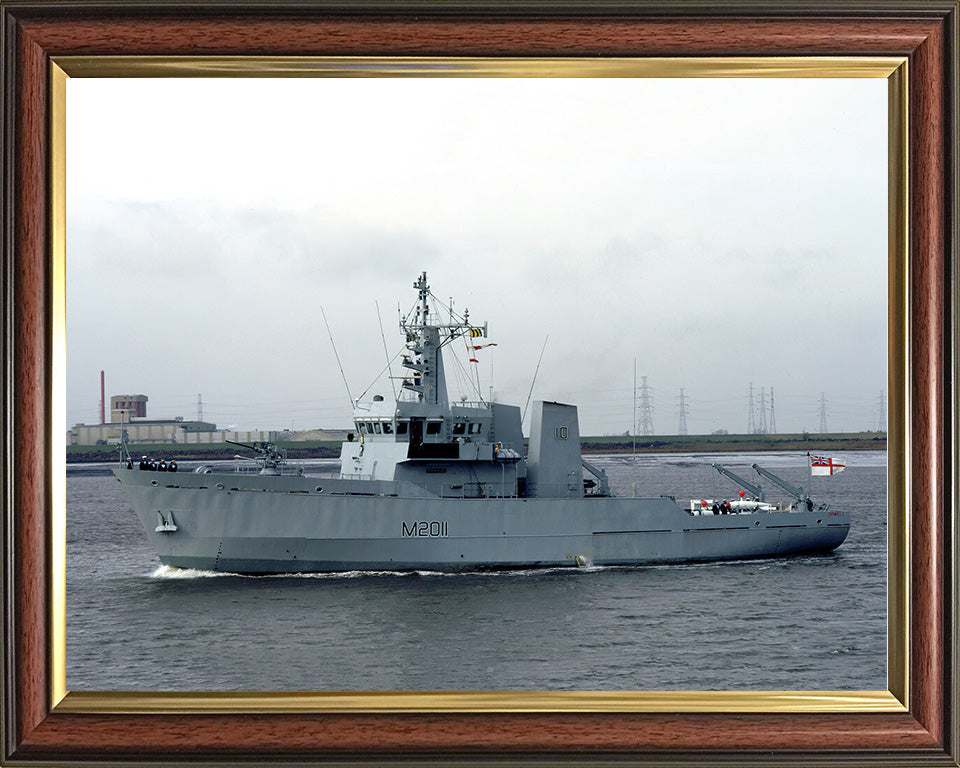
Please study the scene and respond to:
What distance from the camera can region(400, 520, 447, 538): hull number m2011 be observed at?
17422mm

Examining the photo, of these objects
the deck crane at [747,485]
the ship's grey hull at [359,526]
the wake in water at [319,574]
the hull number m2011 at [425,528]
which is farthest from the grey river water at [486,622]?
the deck crane at [747,485]

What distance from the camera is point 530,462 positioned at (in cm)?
1942

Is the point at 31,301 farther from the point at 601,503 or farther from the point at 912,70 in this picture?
the point at 601,503

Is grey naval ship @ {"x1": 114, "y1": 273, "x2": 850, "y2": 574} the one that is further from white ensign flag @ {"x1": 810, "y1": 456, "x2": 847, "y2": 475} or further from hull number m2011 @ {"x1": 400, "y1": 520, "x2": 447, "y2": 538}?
white ensign flag @ {"x1": 810, "y1": 456, "x2": 847, "y2": 475}

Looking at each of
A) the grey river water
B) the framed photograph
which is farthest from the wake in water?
the framed photograph

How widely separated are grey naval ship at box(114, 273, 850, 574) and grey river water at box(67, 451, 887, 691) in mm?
429

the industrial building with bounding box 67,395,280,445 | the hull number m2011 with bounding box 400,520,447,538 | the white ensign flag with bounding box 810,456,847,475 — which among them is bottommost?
the hull number m2011 with bounding box 400,520,447,538

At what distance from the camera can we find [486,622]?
529 inches

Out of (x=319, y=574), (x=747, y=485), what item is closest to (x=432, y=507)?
(x=319, y=574)

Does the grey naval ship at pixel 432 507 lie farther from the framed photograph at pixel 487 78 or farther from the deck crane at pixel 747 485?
the framed photograph at pixel 487 78

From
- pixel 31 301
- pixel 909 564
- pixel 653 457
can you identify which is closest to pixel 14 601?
pixel 31 301

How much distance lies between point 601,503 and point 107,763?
626 inches

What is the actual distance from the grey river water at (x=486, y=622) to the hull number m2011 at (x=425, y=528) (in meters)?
0.80

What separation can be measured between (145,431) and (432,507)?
11.4m
